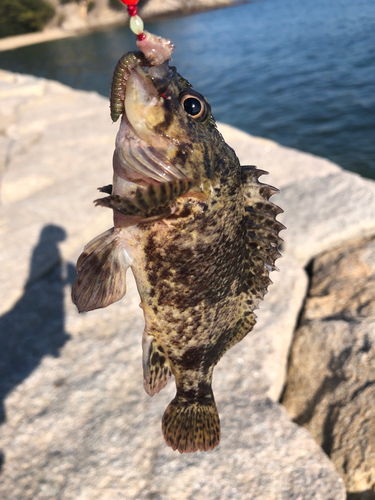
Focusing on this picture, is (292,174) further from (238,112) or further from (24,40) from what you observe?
(24,40)

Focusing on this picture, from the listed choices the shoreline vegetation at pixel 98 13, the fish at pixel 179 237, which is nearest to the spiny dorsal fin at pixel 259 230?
the fish at pixel 179 237

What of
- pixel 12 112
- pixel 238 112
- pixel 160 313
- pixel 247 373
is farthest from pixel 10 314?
pixel 238 112

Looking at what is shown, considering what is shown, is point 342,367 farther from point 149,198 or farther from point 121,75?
point 121,75

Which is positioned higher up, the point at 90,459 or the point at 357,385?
the point at 357,385

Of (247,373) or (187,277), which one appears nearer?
(187,277)

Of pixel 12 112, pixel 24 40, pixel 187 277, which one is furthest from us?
pixel 24 40

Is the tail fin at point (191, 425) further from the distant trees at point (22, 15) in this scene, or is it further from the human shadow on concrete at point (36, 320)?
the distant trees at point (22, 15)

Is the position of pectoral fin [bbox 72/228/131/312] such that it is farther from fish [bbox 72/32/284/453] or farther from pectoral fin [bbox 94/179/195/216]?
pectoral fin [bbox 94/179/195/216]
